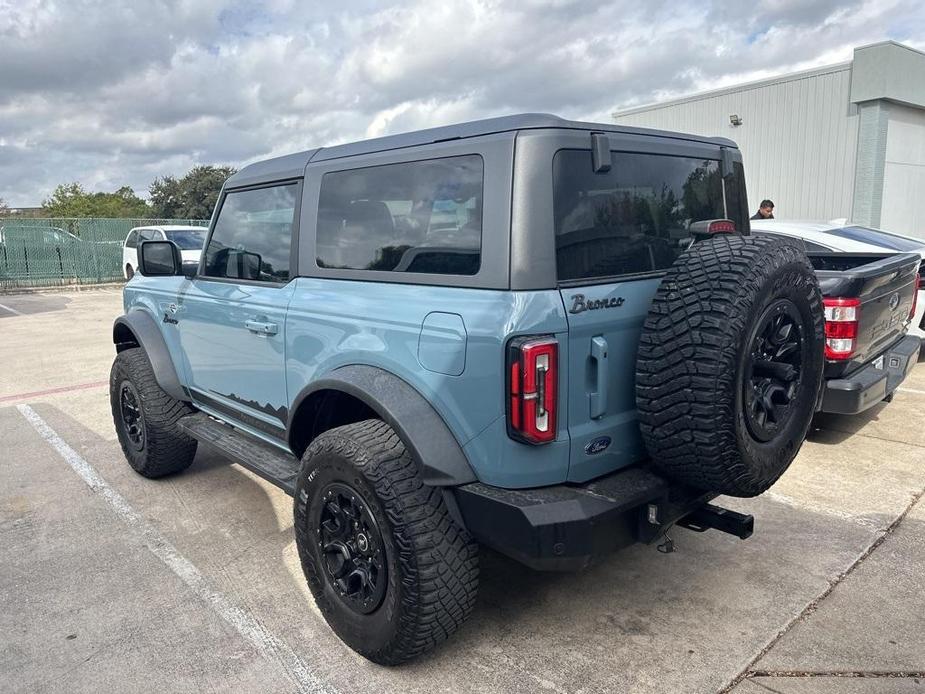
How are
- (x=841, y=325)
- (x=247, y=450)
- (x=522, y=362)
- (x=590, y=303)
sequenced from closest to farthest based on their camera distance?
(x=522, y=362) < (x=590, y=303) < (x=247, y=450) < (x=841, y=325)

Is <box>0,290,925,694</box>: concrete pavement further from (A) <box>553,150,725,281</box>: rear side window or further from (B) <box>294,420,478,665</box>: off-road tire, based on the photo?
(A) <box>553,150,725,281</box>: rear side window

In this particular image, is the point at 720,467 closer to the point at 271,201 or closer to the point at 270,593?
the point at 270,593

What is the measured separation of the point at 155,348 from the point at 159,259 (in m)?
0.63

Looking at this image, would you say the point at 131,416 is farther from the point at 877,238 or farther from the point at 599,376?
the point at 877,238

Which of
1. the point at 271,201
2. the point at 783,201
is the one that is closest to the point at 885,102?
the point at 783,201

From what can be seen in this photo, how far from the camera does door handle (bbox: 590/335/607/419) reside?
95.7 inches

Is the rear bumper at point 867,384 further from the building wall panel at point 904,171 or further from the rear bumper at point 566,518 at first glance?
the building wall panel at point 904,171

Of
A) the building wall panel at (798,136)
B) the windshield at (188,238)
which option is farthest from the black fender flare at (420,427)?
the building wall panel at (798,136)

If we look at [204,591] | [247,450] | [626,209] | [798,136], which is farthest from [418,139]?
[798,136]

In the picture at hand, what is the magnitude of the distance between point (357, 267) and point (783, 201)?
53.2 feet

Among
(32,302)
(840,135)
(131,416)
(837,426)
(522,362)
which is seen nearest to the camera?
(522,362)

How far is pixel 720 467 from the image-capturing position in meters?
2.39

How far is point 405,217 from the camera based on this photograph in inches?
110

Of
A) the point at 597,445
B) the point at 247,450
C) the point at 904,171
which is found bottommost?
the point at 247,450
